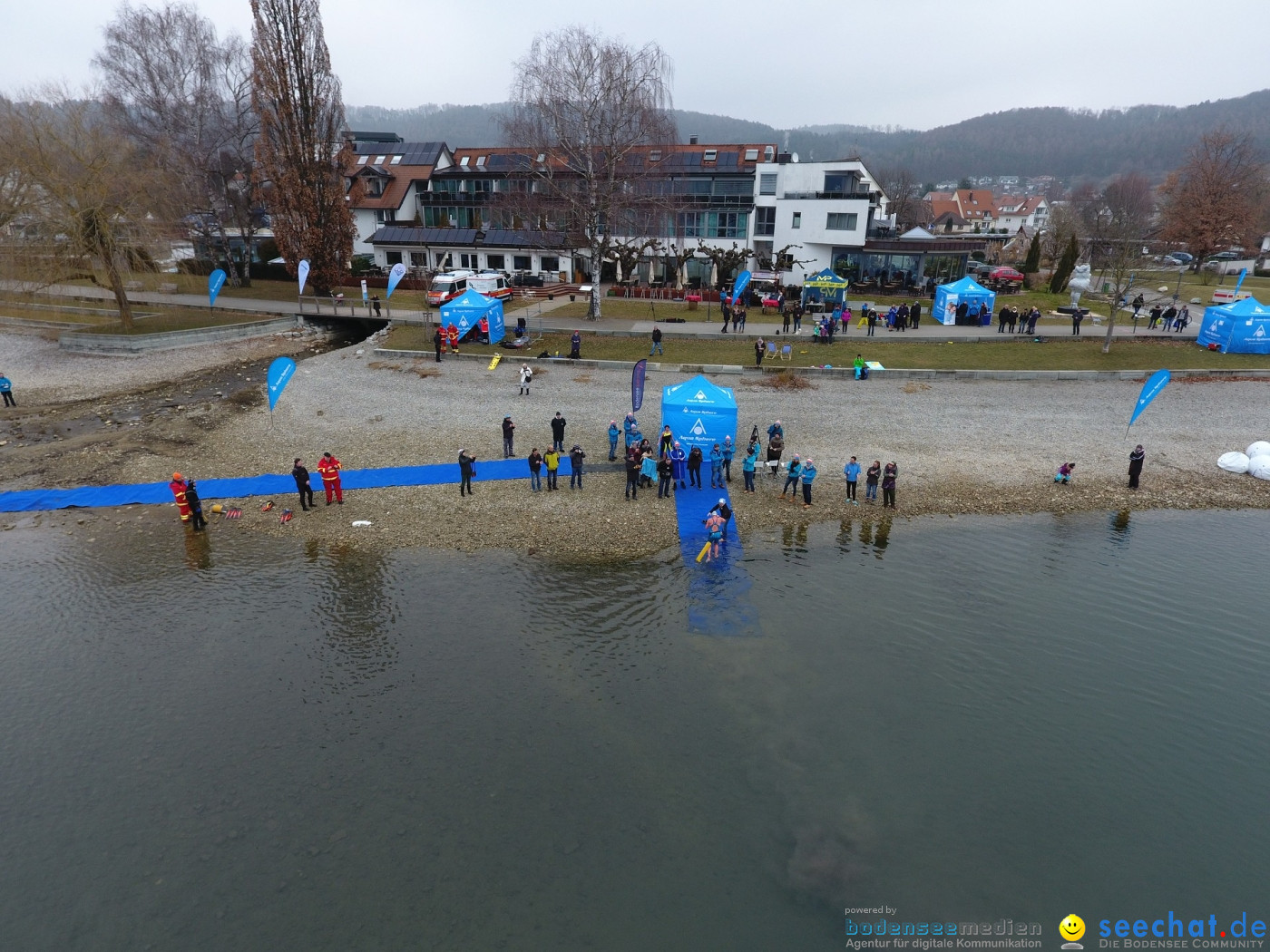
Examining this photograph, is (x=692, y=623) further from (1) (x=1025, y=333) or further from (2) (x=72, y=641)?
(1) (x=1025, y=333)

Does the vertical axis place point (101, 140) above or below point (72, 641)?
above

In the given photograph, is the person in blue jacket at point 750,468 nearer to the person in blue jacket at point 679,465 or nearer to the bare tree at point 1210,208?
the person in blue jacket at point 679,465

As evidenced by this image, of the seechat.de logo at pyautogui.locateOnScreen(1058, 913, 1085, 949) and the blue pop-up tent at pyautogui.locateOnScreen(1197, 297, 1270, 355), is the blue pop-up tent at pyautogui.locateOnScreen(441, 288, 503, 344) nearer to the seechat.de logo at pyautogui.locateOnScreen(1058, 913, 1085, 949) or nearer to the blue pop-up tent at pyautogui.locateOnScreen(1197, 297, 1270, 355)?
the seechat.de logo at pyautogui.locateOnScreen(1058, 913, 1085, 949)

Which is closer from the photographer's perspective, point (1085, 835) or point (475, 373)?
point (1085, 835)

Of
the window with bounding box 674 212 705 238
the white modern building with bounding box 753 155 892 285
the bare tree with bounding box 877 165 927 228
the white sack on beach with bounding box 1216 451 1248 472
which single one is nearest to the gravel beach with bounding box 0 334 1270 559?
the white sack on beach with bounding box 1216 451 1248 472

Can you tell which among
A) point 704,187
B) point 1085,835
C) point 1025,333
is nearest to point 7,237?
point 704,187
